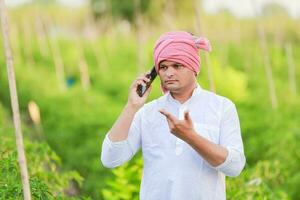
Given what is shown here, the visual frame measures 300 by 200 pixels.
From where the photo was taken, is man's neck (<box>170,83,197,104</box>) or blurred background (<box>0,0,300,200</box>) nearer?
man's neck (<box>170,83,197,104</box>)

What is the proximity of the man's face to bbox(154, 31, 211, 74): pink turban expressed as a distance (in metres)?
0.02

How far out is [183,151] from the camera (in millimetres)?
2932

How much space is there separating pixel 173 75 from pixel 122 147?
0.34 meters

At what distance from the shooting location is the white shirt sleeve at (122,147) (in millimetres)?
2939

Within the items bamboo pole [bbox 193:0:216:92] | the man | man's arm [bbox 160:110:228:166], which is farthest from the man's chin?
bamboo pole [bbox 193:0:216:92]

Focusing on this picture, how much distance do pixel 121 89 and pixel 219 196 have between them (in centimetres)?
1269

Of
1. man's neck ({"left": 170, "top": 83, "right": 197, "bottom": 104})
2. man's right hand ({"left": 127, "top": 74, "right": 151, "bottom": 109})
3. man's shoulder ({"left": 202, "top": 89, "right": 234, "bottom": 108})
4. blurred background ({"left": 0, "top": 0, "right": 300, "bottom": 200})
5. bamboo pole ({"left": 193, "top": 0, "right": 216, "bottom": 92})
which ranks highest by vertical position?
man's right hand ({"left": 127, "top": 74, "right": 151, "bottom": 109})

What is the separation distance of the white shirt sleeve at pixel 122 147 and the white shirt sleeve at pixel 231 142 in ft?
1.13

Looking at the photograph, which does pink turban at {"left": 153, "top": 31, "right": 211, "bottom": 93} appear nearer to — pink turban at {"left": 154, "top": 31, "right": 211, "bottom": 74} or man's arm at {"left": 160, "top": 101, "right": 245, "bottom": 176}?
pink turban at {"left": 154, "top": 31, "right": 211, "bottom": 74}

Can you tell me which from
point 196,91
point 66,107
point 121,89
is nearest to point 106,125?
point 66,107

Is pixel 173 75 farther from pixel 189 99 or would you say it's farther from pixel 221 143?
pixel 221 143

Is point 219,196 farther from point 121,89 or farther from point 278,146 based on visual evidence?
point 121,89

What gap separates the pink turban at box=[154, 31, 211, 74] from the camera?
2.91 meters

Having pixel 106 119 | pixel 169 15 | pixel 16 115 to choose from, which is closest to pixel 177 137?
pixel 16 115
